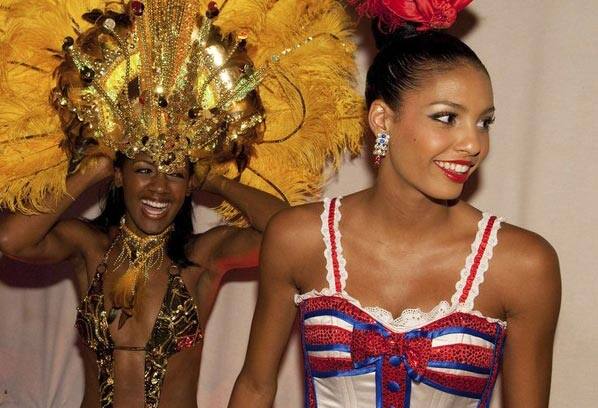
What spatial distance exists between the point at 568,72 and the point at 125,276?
1536mm

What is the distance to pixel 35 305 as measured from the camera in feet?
14.8

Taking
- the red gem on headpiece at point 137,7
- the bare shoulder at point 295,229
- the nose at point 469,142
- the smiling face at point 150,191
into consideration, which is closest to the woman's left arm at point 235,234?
the smiling face at point 150,191

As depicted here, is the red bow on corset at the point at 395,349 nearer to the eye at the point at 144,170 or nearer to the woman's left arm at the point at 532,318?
the woman's left arm at the point at 532,318

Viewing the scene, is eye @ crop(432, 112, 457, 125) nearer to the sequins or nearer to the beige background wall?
the sequins

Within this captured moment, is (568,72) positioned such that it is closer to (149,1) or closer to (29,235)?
(149,1)

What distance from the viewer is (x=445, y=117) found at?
2.54 metres

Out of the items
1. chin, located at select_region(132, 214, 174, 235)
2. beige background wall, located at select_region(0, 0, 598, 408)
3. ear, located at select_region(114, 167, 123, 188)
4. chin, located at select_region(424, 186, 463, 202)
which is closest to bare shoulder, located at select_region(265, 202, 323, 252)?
chin, located at select_region(424, 186, 463, 202)

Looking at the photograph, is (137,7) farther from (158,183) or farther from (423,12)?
(423,12)

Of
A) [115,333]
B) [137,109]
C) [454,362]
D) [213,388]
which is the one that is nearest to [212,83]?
[137,109]

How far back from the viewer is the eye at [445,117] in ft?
8.34

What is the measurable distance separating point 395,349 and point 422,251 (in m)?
0.27

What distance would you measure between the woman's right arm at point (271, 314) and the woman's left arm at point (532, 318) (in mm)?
592

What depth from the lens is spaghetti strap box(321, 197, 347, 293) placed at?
275cm

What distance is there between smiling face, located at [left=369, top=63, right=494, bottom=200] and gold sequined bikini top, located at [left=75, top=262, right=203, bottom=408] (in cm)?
99
